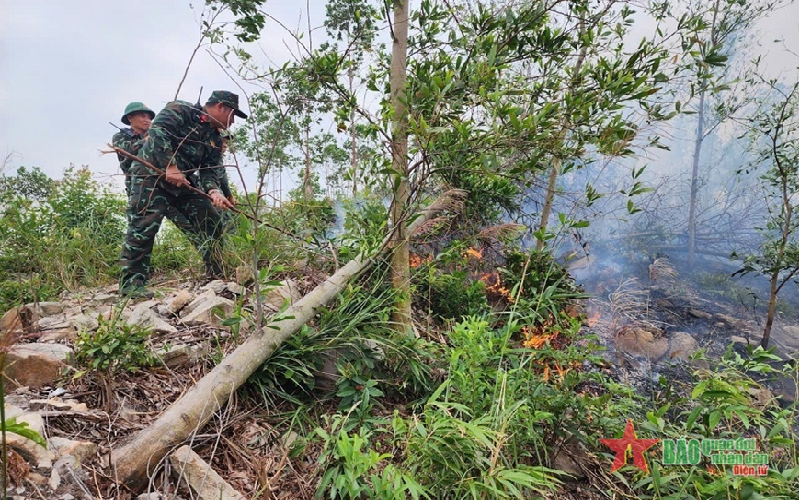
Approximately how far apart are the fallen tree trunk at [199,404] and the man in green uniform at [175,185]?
3.82ft

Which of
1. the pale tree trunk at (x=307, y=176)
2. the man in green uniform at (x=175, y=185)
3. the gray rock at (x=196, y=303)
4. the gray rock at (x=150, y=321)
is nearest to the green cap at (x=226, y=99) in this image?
the man in green uniform at (x=175, y=185)

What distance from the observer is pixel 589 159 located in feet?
7.82

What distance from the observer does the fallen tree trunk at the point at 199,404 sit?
1201mm

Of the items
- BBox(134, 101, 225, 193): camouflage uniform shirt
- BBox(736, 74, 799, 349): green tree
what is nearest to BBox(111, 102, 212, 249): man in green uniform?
BBox(134, 101, 225, 193): camouflage uniform shirt

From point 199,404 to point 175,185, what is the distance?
2052 millimetres

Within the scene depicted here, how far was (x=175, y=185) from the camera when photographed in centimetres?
291

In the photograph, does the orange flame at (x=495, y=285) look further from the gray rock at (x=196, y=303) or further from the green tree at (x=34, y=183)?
the green tree at (x=34, y=183)

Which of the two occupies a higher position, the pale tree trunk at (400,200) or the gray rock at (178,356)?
the pale tree trunk at (400,200)

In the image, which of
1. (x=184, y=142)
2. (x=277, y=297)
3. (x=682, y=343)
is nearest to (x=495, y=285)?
(x=277, y=297)

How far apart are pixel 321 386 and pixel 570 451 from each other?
1280mm

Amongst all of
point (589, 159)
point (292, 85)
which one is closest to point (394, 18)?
point (292, 85)

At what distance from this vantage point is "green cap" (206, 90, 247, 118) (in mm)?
2945

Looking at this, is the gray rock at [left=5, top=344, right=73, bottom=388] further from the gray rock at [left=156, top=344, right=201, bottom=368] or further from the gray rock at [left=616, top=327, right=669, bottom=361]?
the gray rock at [left=616, top=327, right=669, bottom=361]

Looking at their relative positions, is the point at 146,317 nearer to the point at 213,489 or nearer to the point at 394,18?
the point at 213,489
